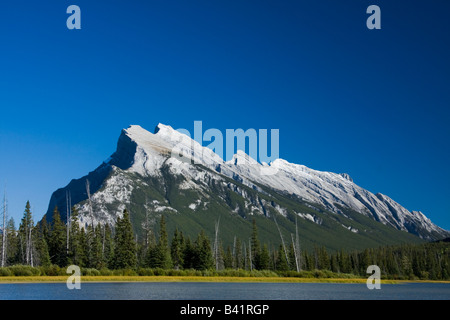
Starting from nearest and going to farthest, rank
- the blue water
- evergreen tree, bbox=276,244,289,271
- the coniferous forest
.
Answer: the blue water < the coniferous forest < evergreen tree, bbox=276,244,289,271

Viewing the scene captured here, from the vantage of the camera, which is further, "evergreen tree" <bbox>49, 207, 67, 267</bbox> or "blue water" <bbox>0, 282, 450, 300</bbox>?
"evergreen tree" <bbox>49, 207, 67, 267</bbox>

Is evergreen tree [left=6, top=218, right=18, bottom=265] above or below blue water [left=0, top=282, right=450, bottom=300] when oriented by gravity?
above

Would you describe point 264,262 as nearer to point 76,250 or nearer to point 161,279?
point 76,250

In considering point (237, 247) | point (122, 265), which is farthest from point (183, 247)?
point (237, 247)

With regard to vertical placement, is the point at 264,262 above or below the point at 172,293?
above

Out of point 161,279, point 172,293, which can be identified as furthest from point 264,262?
point 172,293

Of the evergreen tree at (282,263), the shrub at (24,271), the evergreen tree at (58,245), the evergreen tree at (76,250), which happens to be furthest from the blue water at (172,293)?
the evergreen tree at (282,263)

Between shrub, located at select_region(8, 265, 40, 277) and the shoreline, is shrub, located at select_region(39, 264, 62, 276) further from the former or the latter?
the shoreline

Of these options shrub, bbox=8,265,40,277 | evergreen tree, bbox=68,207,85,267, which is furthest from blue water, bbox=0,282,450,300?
evergreen tree, bbox=68,207,85,267

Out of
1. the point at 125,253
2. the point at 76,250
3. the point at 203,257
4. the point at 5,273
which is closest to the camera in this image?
the point at 5,273

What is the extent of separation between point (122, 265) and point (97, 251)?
21.1 ft

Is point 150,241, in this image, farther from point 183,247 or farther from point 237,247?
point 237,247

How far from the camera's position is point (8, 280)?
80.6m

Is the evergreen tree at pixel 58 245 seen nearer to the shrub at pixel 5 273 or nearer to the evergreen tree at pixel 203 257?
the shrub at pixel 5 273
